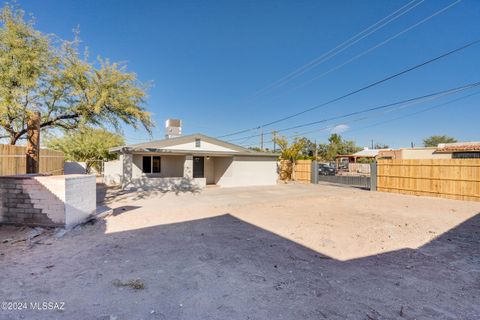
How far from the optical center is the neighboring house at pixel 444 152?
21359 mm

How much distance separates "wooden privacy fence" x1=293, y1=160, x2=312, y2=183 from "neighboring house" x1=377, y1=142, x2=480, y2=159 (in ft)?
44.7

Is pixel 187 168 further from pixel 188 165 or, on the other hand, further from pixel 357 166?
pixel 357 166

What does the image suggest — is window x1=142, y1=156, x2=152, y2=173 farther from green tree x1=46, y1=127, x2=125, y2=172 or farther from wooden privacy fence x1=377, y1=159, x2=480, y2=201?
wooden privacy fence x1=377, y1=159, x2=480, y2=201

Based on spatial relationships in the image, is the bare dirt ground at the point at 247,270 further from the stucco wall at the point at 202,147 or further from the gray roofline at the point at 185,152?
the stucco wall at the point at 202,147

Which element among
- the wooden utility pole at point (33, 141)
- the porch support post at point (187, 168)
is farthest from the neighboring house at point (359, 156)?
the wooden utility pole at point (33, 141)

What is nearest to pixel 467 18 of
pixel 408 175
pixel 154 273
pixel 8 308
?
pixel 408 175

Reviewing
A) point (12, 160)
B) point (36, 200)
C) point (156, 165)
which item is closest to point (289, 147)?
point (156, 165)

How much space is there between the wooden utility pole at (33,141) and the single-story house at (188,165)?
7.11 m

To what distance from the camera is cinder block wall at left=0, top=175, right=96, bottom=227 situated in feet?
18.4

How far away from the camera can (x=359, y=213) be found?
340 inches

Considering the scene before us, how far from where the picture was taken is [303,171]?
22078mm

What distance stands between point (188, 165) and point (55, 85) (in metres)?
9.02

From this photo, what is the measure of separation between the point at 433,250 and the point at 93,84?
37.1ft

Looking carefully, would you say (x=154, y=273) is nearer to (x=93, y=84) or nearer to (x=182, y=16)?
(x=93, y=84)
